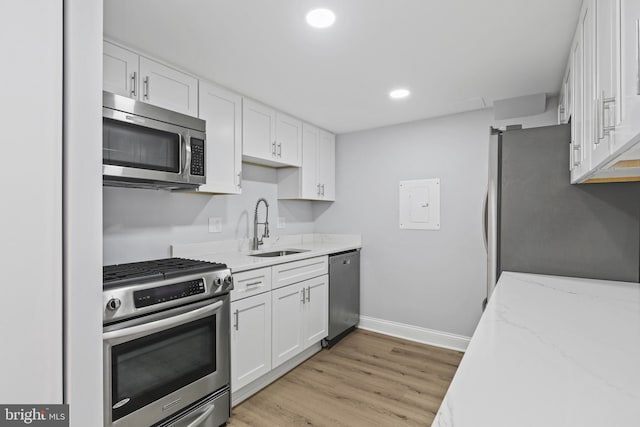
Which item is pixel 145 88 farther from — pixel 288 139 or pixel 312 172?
pixel 312 172

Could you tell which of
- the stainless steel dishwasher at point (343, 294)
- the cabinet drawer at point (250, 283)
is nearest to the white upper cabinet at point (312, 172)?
the stainless steel dishwasher at point (343, 294)

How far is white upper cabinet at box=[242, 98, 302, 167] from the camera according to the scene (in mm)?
2584

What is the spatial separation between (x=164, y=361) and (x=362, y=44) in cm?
201

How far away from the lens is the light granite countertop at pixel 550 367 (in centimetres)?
52

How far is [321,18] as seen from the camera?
5.15 ft

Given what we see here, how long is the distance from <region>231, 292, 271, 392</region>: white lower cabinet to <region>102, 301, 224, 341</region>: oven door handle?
285 mm

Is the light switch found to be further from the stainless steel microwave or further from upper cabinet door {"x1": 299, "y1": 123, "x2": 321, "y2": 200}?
the stainless steel microwave

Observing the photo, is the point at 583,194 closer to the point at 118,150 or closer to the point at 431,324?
the point at 431,324

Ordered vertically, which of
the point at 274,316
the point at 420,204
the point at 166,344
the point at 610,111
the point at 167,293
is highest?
the point at 610,111

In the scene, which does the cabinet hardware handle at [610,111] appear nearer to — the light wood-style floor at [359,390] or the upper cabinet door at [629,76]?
the upper cabinet door at [629,76]

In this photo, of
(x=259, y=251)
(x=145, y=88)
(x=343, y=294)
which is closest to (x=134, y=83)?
(x=145, y=88)
